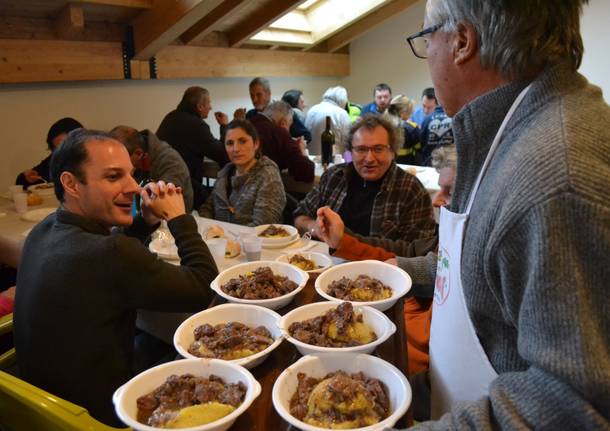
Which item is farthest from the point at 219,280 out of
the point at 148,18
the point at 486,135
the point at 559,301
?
the point at 148,18

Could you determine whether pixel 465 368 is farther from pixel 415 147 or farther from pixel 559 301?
pixel 415 147

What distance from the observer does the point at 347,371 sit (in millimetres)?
1128

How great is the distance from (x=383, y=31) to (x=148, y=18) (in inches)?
207

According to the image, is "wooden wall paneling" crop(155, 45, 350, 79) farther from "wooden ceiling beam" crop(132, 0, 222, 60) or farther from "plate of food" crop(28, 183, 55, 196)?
"plate of food" crop(28, 183, 55, 196)

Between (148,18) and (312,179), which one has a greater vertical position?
(148,18)

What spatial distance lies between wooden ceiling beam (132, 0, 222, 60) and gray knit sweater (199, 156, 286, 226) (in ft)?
5.97

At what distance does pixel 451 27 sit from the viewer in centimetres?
93

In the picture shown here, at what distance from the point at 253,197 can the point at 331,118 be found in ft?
8.85

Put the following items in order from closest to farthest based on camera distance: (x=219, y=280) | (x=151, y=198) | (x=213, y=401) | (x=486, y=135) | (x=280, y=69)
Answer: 1. (x=486, y=135)
2. (x=213, y=401)
3. (x=219, y=280)
4. (x=151, y=198)
5. (x=280, y=69)

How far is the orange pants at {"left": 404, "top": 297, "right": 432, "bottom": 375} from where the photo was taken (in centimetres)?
154

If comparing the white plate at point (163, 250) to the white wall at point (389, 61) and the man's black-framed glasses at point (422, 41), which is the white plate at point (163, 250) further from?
the white wall at point (389, 61)

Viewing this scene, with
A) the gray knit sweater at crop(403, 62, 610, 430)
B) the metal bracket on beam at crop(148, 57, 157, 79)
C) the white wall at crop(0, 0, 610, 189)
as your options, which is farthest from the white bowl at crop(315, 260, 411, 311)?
the metal bracket on beam at crop(148, 57, 157, 79)

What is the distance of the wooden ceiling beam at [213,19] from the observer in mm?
4957

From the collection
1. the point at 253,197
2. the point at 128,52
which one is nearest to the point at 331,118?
the point at 128,52
